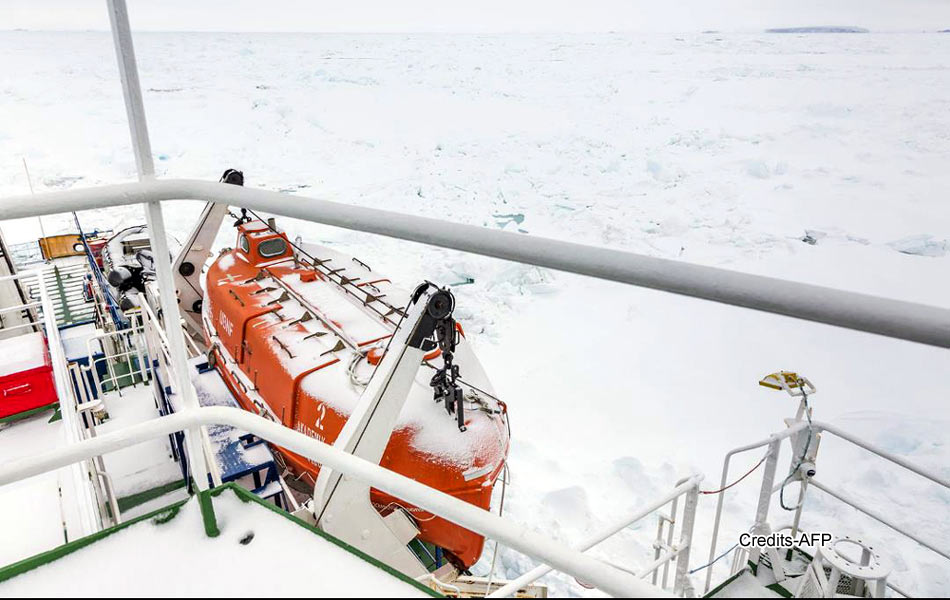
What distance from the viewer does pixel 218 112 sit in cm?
2866

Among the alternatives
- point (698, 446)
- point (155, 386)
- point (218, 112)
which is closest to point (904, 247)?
point (698, 446)

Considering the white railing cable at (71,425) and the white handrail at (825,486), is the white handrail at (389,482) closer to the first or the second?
the white railing cable at (71,425)

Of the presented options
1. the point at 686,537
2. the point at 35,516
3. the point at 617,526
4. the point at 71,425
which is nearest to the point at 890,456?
the point at 686,537

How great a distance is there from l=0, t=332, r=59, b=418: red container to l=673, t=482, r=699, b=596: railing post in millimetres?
3271

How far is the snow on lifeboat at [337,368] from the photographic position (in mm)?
3840

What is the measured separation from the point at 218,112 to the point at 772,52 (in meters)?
31.5

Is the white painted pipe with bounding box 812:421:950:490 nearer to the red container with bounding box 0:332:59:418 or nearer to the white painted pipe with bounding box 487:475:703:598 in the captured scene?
the white painted pipe with bounding box 487:475:703:598

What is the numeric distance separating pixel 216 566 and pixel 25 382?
111 inches

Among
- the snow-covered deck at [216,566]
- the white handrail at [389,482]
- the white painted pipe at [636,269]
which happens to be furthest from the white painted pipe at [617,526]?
the white painted pipe at [636,269]

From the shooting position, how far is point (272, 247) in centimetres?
611

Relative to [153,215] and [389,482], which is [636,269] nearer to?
[389,482]

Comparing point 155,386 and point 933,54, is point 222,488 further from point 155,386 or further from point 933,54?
point 933,54

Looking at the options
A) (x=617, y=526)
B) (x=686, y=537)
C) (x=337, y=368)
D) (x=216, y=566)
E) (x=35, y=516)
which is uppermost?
(x=216, y=566)

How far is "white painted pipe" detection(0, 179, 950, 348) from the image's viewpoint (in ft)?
1.57
